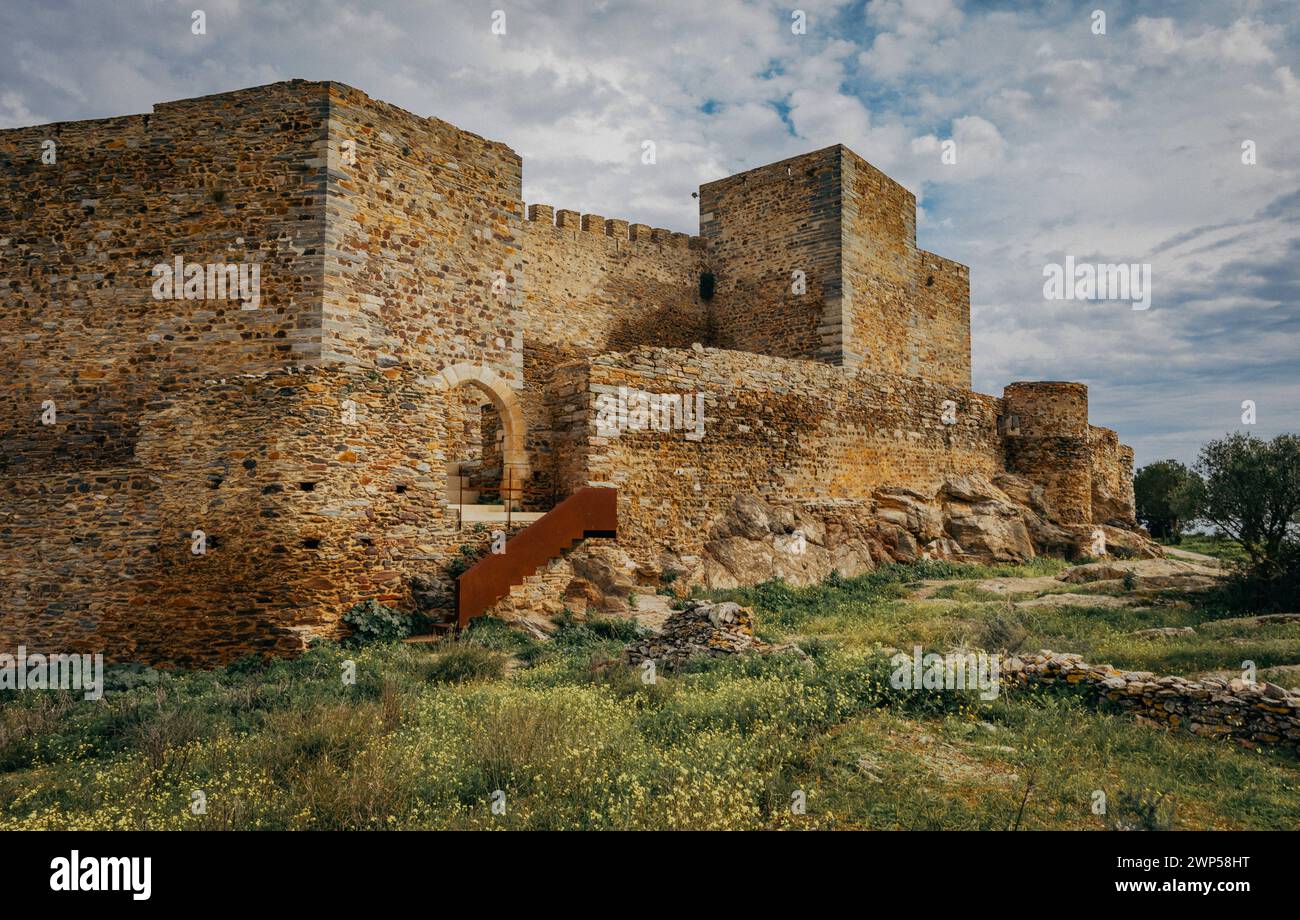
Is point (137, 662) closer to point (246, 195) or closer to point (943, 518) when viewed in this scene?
point (246, 195)

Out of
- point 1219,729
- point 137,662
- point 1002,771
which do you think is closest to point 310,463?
point 137,662

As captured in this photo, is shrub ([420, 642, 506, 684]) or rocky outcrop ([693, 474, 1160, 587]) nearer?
shrub ([420, 642, 506, 684])

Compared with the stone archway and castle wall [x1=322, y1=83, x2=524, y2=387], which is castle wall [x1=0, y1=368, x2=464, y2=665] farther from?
the stone archway

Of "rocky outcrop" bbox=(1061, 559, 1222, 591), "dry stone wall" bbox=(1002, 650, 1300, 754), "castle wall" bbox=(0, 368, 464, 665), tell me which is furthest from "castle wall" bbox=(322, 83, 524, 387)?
"rocky outcrop" bbox=(1061, 559, 1222, 591)

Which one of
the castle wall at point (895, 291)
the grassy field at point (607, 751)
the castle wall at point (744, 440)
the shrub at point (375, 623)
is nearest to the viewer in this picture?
the grassy field at point (607, 751)

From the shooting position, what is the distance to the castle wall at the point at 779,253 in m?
20.2

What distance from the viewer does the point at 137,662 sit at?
10492 mm

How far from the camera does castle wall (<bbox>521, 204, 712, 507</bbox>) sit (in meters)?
18.9

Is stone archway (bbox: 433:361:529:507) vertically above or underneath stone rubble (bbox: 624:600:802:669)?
above

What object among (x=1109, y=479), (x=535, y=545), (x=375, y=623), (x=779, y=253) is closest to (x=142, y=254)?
(x=375, y=623)

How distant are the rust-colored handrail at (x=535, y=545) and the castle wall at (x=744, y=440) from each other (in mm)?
466

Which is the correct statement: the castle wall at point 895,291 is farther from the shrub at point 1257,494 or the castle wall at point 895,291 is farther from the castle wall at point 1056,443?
the shrub at point 1257,494

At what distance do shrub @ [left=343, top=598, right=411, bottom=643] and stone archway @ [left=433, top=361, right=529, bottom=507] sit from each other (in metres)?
2.80

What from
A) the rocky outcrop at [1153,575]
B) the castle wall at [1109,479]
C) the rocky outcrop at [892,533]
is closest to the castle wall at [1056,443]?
the rocky outcrop at [892,533]
